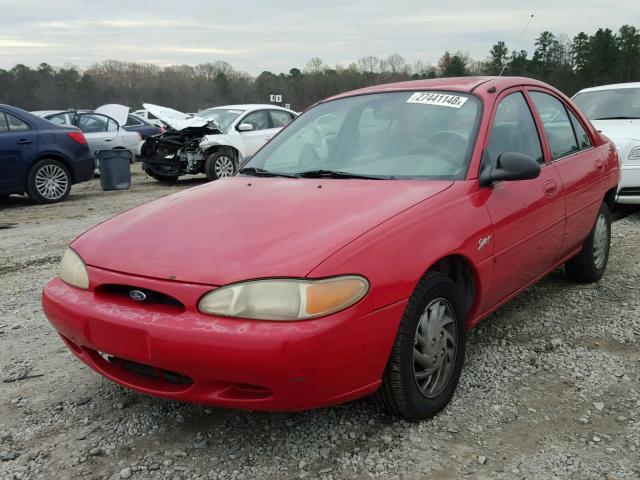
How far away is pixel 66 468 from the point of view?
2.40 m

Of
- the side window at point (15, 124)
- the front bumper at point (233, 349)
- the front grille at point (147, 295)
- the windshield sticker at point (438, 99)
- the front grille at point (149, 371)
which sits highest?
the windshield sticker at point (438, 99)

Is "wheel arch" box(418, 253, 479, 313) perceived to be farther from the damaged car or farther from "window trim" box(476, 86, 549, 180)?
the damaged car

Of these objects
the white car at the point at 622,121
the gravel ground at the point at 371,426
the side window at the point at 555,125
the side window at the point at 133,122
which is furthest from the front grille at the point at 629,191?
the side window at the point at 133,122

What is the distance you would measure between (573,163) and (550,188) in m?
0.55

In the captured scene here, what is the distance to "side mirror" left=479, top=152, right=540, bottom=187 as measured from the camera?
115 inches

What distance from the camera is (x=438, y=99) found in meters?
3.39

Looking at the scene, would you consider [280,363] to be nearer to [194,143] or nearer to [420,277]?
→ [420,277]

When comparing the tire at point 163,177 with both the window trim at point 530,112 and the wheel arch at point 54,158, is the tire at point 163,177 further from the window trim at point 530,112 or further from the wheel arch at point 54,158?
the window trim at point 530,112

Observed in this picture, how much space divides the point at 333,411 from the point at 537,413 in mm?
940

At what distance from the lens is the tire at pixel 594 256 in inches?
173

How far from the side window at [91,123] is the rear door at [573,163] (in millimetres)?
11066

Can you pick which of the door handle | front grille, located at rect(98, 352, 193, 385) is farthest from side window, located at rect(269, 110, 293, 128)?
front grille, located at rect(98, 352, 193, 385)

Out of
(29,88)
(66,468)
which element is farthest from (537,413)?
(29,88)

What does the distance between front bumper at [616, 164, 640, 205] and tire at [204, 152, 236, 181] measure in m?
6.86
